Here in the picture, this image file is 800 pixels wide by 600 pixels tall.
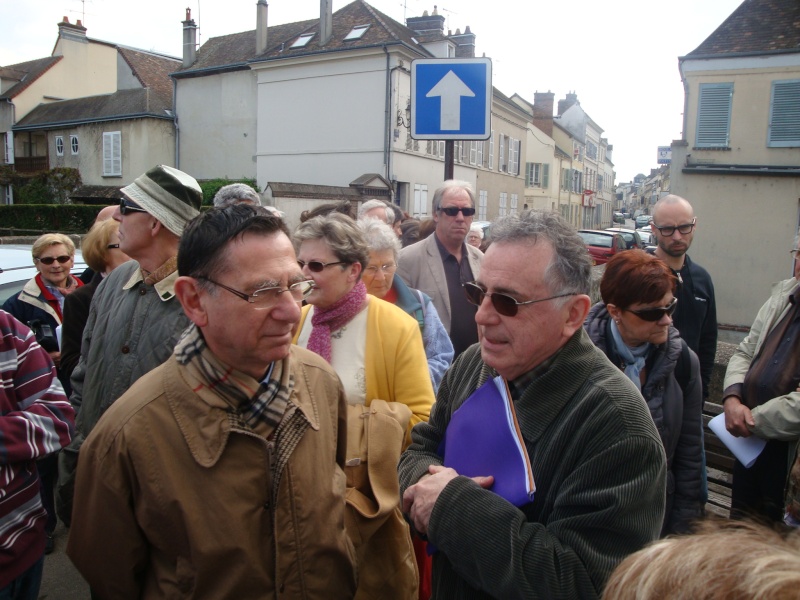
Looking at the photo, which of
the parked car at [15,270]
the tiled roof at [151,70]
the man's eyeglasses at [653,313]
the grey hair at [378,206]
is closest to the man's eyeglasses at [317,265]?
the man's eyeglasses at [653,313]

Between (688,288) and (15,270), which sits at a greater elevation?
(688,288)

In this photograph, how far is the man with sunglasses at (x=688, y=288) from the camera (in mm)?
3986

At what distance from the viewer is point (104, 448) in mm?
1672

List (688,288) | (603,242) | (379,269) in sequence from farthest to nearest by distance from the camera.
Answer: (603,242), (688,288), (379,269)

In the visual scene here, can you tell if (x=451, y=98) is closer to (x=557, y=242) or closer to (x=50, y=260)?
(x=557, y=242)

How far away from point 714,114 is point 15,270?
17389 mm

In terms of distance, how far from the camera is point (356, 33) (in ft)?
83.4

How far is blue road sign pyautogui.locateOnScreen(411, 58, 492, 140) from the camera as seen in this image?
4.52 m

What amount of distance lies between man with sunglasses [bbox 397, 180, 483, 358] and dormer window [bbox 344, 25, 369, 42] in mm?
22981

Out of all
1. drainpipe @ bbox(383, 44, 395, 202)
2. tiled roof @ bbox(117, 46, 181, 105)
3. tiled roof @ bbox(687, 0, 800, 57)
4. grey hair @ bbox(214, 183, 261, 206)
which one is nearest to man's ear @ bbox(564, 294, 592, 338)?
grey hair @ bbox(214, 183, 261, 206)

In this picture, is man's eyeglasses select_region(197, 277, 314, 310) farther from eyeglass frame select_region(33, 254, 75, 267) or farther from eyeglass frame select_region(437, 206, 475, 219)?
eyeglass frame select_region(33, 254, 75, 267)

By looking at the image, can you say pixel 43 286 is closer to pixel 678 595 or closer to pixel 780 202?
pixel 678 595

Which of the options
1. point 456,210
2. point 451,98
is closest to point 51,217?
point 451,98

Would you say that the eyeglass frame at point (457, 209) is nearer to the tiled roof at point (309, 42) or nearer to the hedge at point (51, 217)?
the hedge at point (51, 217)
